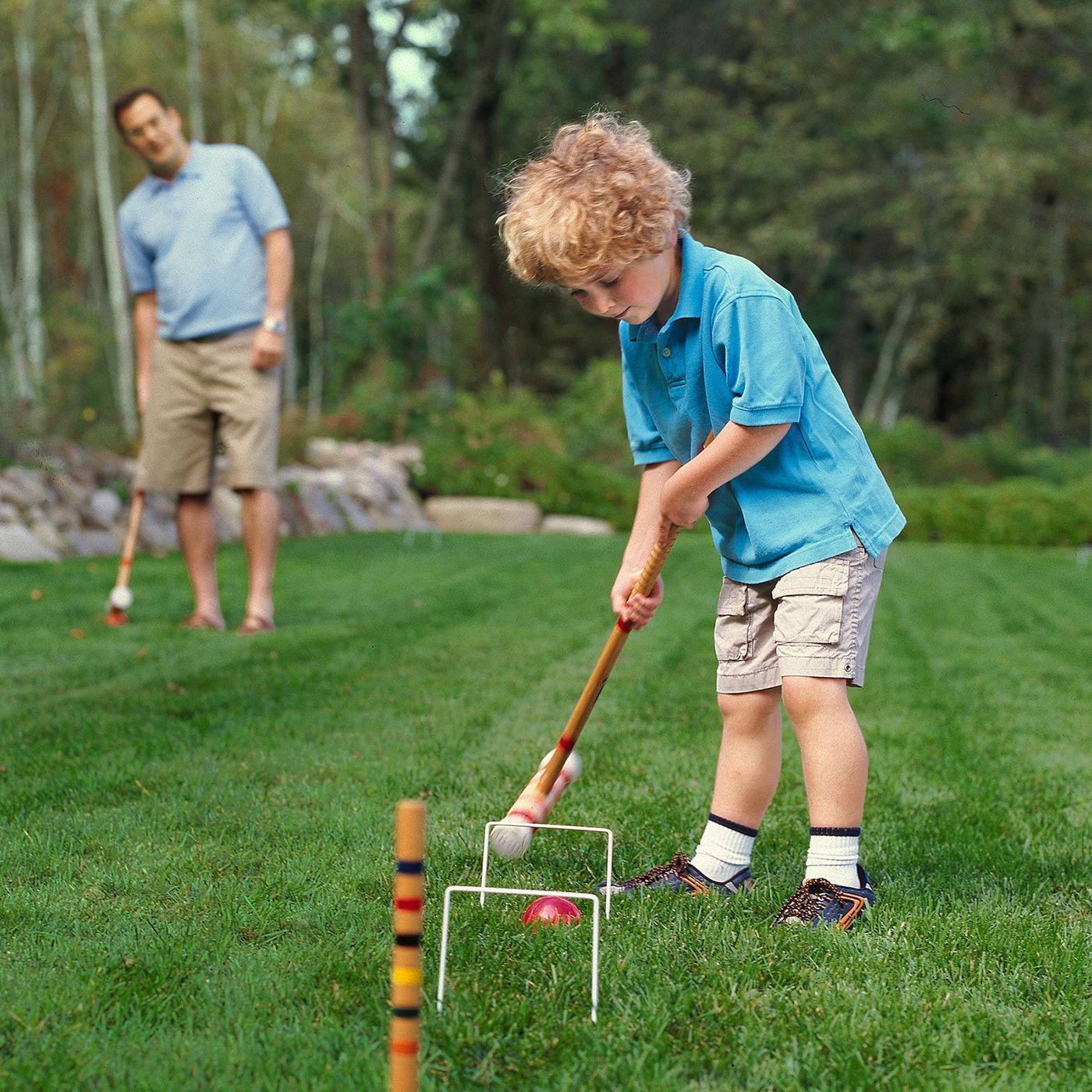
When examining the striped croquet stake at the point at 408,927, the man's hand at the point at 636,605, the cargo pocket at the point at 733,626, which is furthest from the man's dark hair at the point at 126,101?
the striped croquet stake at the point at 408,927

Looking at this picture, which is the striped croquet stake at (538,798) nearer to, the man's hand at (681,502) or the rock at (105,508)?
the man's hand at (681,502)

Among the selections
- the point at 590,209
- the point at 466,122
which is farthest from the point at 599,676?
the point at 466,122

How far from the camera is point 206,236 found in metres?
5.37

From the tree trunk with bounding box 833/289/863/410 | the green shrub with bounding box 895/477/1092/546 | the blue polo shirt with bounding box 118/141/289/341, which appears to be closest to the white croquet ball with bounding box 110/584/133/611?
the blue polo shirt with bounding box 118/141/289/341

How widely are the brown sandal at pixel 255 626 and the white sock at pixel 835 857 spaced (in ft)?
11.2

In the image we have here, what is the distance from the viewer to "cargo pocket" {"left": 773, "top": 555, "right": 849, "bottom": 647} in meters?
2.35

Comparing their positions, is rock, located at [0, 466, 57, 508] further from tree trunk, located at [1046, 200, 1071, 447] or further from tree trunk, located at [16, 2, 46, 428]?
tree trunk, located at [1046, 200, 1071, 447]

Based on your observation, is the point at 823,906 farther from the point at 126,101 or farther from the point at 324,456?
the point at 324,456

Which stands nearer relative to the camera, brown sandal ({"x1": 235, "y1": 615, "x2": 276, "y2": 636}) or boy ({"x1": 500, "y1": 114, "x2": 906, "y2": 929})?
boy ({"x1": 500, "y1": 114, "x2": 906, "y2": 929})

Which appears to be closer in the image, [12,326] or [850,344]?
[12,326]

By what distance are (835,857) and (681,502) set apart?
2.40ft

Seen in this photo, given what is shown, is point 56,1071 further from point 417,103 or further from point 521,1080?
point 417,103

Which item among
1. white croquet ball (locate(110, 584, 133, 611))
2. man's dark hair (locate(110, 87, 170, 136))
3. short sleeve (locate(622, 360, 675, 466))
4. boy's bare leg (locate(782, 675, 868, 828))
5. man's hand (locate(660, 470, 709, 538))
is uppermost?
man's dark hair (locate(110, 87, 170, 136))

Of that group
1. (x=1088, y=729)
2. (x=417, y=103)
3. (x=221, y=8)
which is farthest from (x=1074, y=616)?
(x=417, y=103)
